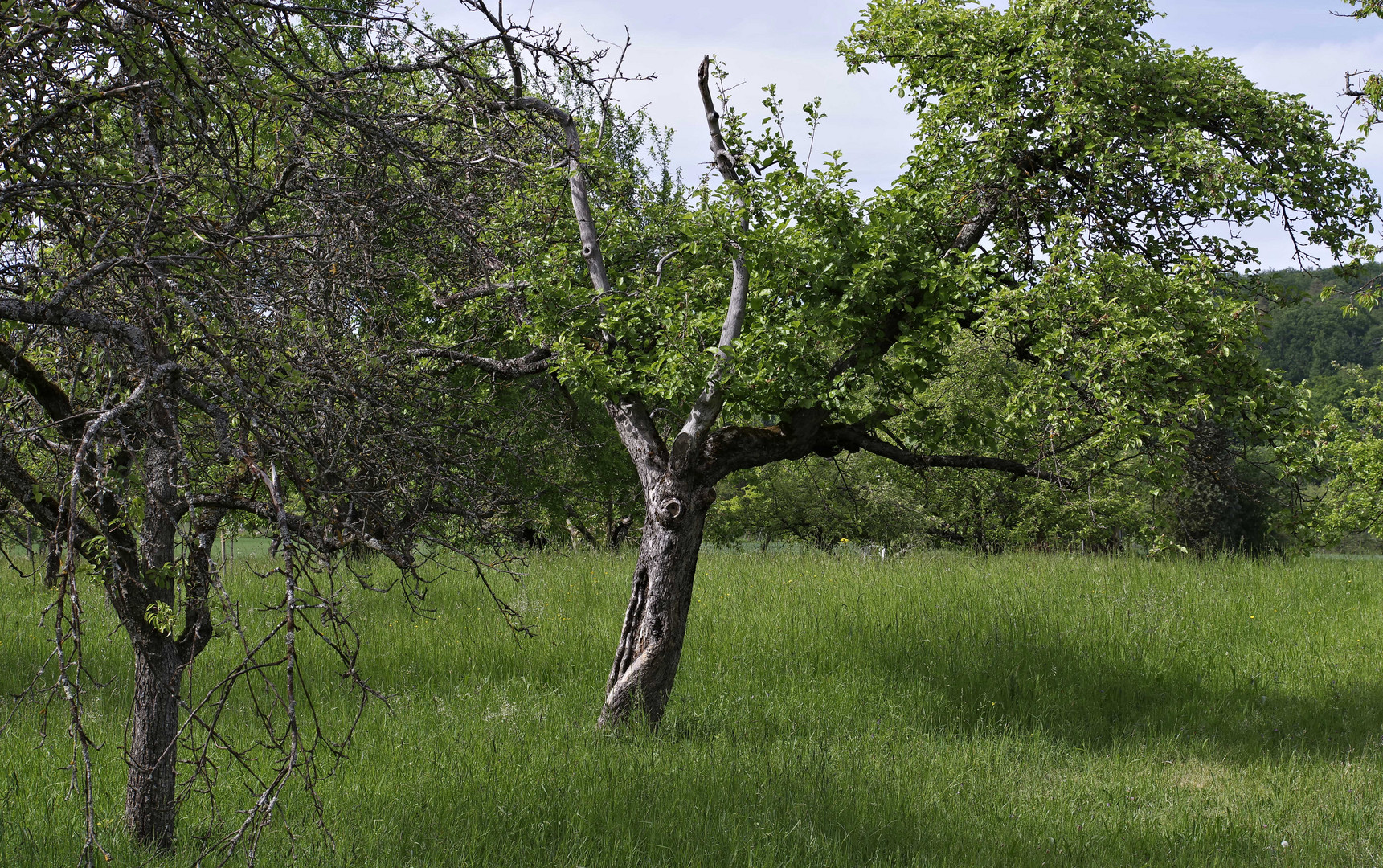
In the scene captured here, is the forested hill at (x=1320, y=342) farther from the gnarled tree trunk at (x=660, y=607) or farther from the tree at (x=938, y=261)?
the gnarled tree trunk at (x=660, y=607)

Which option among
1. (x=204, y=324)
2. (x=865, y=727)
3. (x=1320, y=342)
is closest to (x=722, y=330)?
(x=865, y=727)

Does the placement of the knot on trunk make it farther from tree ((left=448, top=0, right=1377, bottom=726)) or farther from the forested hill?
the forested hill

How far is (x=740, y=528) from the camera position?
2686 cm

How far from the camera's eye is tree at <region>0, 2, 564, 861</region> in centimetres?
301

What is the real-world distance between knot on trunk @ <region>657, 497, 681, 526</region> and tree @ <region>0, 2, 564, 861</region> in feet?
9.99

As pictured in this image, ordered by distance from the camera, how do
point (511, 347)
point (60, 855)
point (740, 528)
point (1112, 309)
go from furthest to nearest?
point (740, 528)
point (511, 347)
point (1112, 309)
point (60, 855)

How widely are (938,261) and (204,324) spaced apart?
19.4 ft

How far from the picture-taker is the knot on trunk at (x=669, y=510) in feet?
25.3

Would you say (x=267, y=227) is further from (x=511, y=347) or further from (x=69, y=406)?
(x=511, y=347)

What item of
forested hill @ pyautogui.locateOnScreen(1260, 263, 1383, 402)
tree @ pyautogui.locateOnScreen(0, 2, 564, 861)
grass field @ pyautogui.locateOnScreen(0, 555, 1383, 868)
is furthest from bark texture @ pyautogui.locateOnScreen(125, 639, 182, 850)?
forested hill @ pyautogui.locateOnScreen(1260, 263, 1383, 402)

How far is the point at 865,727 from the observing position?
8609mm

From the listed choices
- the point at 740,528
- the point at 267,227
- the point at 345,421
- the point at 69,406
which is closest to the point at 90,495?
the point at 345,421

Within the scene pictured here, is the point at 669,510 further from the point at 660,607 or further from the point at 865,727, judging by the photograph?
the point at 865,727

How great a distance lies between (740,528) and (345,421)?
2375 centimetres
